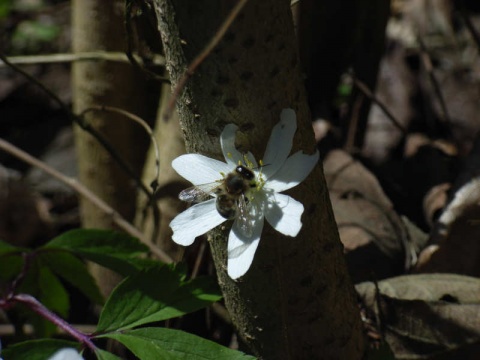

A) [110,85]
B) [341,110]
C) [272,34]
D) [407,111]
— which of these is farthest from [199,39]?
[407,111]

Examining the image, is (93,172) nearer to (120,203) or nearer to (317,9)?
(120,203)

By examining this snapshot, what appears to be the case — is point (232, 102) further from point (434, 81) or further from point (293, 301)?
point (434, 81)

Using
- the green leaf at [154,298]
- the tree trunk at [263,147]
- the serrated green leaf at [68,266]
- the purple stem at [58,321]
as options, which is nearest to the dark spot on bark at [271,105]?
the tree trunk at [263,147]

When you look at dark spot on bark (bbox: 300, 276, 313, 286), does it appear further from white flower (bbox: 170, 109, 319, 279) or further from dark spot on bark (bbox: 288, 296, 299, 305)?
white flower (bbox: 170, 109, 319, 279)

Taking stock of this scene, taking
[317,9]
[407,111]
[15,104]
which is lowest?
[407,111]

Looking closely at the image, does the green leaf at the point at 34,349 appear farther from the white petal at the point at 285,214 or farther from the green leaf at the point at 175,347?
the white petal at the point at 285,214

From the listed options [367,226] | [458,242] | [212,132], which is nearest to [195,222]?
[212,132]
